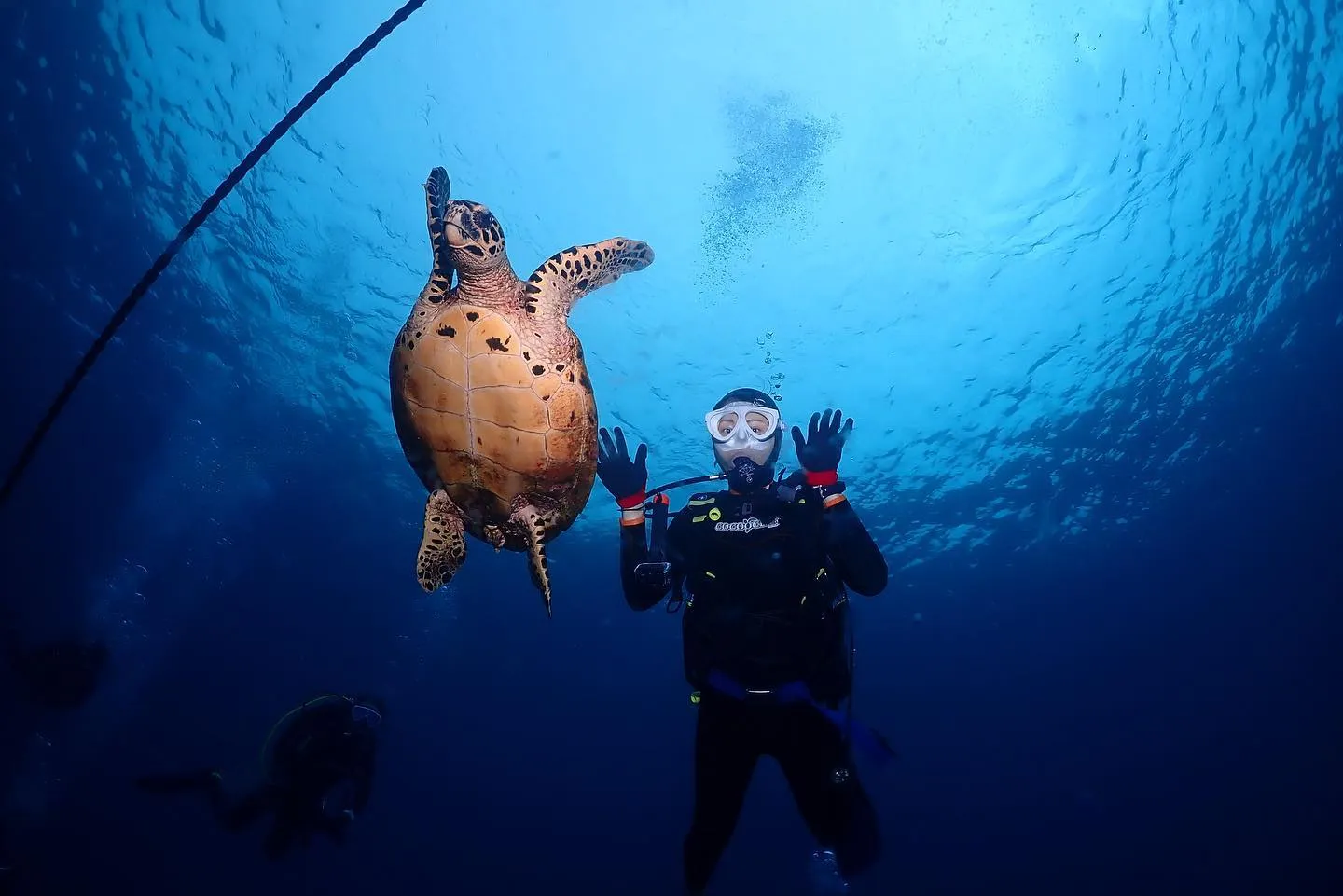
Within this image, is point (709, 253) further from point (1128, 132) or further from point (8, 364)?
point (8, 364)

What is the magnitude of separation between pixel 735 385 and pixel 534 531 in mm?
10214

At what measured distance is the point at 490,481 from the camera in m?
4.89

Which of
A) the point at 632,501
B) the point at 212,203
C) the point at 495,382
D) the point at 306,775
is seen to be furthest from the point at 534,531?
the point at 306,775

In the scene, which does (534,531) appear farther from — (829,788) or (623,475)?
(829,788)

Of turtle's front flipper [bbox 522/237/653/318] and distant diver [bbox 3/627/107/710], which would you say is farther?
distant diver [bbox 3/627/107/710]

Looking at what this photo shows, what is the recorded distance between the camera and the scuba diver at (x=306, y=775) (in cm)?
1071

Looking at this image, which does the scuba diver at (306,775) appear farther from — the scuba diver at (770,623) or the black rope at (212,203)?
the black rope at (212,203)

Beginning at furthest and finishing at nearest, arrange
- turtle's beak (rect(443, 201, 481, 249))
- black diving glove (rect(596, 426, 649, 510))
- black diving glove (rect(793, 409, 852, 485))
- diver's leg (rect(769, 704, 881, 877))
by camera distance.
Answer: black diving glove (rect(596, 426, 649, 510)) → black diving glove (rect(793, 409, 852, 485)) → diver's leg (rect(769, 704, 881, 877)) → turtle's beak (rect(443, 201, 481, 249))

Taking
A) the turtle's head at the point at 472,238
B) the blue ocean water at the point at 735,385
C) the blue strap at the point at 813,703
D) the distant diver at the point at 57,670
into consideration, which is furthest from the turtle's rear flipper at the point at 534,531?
the distant diver at the point at 57,670

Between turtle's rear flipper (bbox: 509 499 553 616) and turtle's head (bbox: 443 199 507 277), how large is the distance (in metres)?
1.95

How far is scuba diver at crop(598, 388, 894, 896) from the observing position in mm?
4887

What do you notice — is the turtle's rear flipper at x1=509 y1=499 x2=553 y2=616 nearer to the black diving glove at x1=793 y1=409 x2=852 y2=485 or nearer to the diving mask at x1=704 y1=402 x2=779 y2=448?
the diving mask at x1=704 y1=402 x2=779 y2=448

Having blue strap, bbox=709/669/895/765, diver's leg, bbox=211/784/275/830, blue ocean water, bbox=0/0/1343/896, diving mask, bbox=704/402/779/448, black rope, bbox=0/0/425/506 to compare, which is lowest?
diver's leg, bbox=211/784/275/830

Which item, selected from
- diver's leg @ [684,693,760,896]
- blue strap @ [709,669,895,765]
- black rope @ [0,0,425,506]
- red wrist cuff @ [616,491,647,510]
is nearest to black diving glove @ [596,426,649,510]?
red wrist cuff @ [616,491,647,510]
